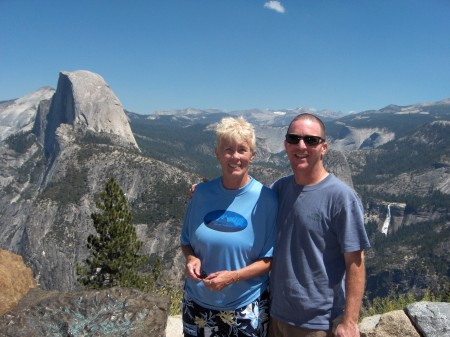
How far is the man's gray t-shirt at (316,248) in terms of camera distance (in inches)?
159

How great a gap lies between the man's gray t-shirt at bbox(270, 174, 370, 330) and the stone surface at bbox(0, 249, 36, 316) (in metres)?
3.88

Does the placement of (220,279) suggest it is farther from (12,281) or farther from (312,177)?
(12,281)

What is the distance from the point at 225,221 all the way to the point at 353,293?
1.44m

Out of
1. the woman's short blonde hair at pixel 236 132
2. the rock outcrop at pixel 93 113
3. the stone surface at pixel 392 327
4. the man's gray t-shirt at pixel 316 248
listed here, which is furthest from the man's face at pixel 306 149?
the rock outcrop at pixel 93 113

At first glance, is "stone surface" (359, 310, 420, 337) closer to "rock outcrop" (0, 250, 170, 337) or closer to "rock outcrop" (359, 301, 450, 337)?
"rock outcrop" (359, 301, 450, 337)

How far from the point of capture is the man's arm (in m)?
4.03

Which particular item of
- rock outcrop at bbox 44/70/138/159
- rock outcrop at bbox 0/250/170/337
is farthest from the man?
rock outcrop at bbox 44/70/138/159

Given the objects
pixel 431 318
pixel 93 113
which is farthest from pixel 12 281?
pixel 93 113

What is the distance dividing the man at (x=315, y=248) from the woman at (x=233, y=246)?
8.3 inches

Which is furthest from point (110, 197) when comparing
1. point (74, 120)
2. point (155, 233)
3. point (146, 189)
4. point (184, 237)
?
point (74, 120)

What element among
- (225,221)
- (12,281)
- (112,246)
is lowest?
(112,246)

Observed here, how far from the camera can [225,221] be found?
14.3ft

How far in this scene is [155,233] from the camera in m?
121

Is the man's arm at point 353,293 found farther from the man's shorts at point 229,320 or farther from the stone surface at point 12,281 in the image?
the stone surface at point 12,281
